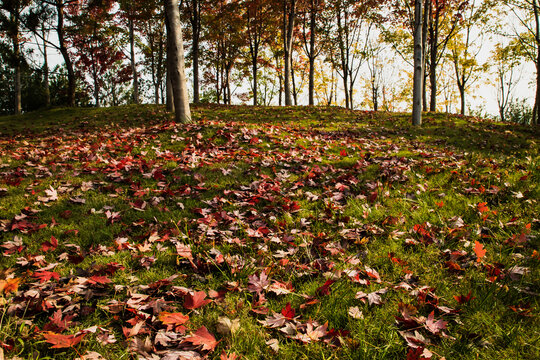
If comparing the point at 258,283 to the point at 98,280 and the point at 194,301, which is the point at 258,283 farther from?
the point at 98,280

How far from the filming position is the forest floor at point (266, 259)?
155 centimetres

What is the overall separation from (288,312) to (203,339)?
20.9 inches

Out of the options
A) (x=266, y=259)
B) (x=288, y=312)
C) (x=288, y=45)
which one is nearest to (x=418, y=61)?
(x=288, y=45)

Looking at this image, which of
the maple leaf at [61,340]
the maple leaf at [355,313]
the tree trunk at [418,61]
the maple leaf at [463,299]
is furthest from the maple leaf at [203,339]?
the tree trunk at [418,61]

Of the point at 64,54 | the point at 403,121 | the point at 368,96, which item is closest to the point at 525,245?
the point at 403,121

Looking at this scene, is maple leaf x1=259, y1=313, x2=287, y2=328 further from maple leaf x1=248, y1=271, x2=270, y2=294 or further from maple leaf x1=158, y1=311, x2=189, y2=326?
maple leaf x1=158, y1=311, x2=189, y2=326

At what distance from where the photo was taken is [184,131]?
6.59 metres

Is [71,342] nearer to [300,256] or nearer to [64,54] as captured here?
[300,256]

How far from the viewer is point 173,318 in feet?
5.24

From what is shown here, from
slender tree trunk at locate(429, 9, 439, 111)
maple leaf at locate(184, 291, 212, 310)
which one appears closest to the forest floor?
maple leaf at locate(184, 291, 212, 310)

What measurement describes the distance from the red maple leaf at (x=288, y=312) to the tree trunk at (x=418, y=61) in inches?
432

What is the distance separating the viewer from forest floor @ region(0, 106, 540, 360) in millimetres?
1548

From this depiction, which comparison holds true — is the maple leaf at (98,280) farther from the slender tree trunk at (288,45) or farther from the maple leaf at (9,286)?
the slender tree trunk at (288,45)

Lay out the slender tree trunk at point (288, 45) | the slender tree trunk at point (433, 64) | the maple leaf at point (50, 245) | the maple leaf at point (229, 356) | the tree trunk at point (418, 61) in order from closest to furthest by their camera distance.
Answer: the maple leaf at point (229, 356), the maple leaf at point (50, 245), the tree trunk at point (418, 61), the slender tree trunk at point (288, 45), the slender tree trunk at point (433, 64)
